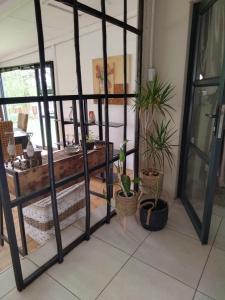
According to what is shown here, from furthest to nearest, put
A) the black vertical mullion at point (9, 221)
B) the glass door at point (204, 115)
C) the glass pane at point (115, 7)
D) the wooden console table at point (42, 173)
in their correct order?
the glass pane at point (115, 7) → the glass door at point (204, 115) → the wooden console table at point (42, 173) → the black vertical mullion at point (9, 221)

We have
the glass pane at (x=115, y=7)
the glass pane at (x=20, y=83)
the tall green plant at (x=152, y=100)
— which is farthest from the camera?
the glass pane at (x=20, y=83)

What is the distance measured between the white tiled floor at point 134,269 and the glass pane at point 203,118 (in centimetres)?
85

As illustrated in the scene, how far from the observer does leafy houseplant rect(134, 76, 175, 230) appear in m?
1.93

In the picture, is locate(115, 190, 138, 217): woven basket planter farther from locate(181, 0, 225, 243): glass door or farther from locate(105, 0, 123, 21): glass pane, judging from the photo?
locate(105, 0, 123, 21): glass pane

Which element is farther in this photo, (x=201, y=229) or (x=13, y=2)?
(x=13, y=2)

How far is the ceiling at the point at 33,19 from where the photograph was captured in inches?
108

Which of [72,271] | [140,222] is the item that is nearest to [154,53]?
[140,222]

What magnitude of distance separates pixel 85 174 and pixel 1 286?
3.17 ft

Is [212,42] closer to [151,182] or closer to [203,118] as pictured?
[203,118]

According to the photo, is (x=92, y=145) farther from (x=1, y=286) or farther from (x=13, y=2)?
(x=13, y=2)

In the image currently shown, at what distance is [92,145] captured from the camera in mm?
2160

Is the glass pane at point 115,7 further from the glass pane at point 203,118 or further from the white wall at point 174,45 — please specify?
the glass pane at point 203,118

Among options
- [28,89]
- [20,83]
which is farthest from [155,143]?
[20,83]

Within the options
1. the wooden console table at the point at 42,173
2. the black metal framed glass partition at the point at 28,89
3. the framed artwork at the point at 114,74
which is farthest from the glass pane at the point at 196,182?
the black metal framed glass partition at the point at 28,89
